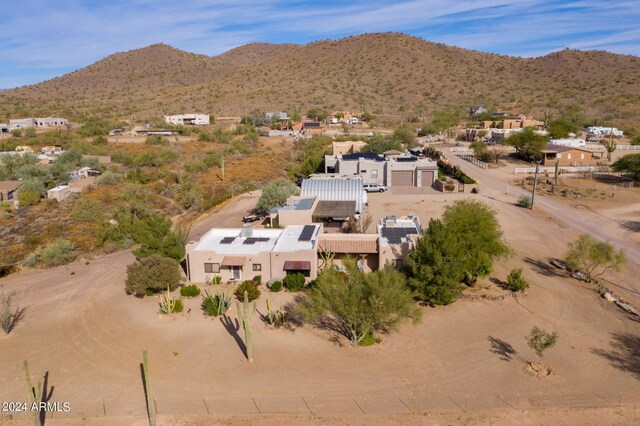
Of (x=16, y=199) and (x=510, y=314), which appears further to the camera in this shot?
(x=16, y=199)

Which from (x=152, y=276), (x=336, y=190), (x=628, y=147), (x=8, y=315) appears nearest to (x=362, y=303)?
(x=152, y=276)

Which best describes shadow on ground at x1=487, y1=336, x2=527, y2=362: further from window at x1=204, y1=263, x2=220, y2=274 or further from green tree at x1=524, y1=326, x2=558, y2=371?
window at x1=204, y1=263, x2=220, y2=274

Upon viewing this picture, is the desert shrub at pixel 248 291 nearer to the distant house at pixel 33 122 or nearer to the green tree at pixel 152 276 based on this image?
the green tree at pixel 152 276

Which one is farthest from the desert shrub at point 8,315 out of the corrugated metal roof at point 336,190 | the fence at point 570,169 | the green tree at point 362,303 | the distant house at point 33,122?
the distant house at point 33,122

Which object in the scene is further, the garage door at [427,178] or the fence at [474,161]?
the fence at [474,161]

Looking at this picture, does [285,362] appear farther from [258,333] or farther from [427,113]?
[427,113]

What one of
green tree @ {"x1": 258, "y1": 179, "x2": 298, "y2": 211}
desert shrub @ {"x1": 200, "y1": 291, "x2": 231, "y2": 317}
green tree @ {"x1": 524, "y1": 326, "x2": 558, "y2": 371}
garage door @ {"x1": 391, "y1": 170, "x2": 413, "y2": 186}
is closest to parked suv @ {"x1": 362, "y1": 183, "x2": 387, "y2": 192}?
garage door @ {"x1": 391, "y1": 170, "x2": 413, "y2": 186}

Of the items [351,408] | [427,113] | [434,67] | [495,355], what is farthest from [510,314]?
[434,67]
